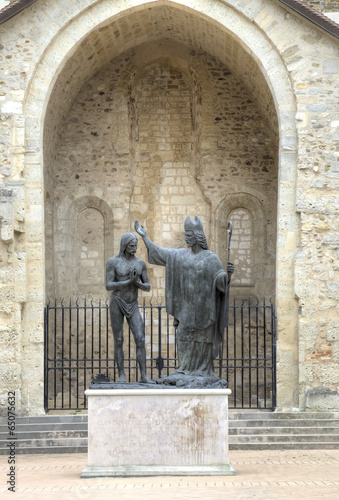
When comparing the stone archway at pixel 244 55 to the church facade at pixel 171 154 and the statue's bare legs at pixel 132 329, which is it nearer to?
the church facade at pixel 171 154

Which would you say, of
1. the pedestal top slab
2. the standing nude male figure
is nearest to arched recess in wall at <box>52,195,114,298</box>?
the standing nude male figure

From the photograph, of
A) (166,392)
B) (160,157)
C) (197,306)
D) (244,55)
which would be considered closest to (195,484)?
(166,392)

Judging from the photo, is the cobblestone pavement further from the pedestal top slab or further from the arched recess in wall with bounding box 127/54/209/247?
the arched recess in wall with bounding box 127/54/209/247

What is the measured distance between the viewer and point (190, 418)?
9.13 metres

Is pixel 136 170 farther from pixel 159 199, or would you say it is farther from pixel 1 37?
pixel 1 37

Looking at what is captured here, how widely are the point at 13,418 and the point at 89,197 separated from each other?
6.35m

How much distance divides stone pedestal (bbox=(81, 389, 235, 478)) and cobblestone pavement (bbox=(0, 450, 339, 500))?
0.19 m

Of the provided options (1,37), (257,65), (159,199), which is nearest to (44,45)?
(1,37)

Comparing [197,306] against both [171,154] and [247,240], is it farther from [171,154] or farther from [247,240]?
[171,154]

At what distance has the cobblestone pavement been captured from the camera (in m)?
8.03

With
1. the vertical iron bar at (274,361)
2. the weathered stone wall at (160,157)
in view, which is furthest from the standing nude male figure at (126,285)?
the weathered stone wall at (160,157)

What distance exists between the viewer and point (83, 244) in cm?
1817

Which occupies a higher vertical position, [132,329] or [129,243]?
[129,243]

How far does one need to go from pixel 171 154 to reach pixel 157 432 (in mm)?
10035
